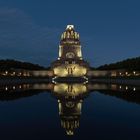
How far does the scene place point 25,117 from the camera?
1430cm

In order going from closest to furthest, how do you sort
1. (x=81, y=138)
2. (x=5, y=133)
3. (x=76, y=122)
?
(x=81, y=138)
(x=5, y=133)
(x=76, y=122)

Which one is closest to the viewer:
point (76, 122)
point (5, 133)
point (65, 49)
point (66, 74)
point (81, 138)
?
point (81, 138)

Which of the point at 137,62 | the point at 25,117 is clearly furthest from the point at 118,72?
the point at 25,117

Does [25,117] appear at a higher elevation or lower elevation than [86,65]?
lower

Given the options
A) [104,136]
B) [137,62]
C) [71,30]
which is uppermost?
[71,30]

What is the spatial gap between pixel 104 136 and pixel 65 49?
401ft

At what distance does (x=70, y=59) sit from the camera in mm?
123938

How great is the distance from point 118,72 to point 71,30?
31.8m

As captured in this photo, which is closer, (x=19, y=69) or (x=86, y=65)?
(x=19, y=69)

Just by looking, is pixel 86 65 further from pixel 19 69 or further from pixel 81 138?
pixel 81 138

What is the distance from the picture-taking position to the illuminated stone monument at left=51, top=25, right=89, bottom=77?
119938mm

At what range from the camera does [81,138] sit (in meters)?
9.79

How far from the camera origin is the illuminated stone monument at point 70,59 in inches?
4722

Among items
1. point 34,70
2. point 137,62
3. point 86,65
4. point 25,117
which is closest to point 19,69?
point 34,70
